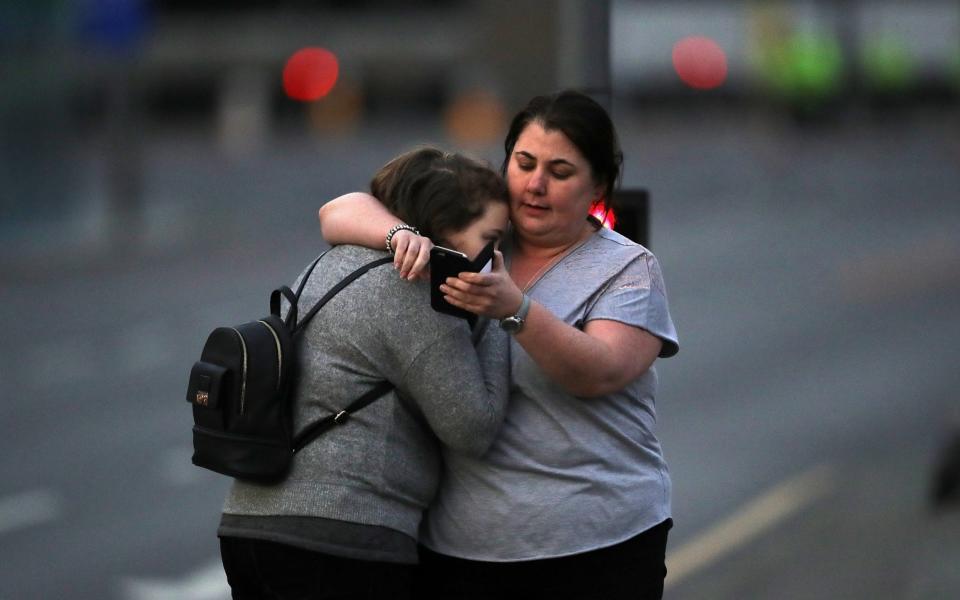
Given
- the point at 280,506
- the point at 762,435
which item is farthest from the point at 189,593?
the point at 762,435

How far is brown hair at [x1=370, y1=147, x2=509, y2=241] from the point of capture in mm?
2859

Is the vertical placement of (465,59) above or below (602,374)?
below

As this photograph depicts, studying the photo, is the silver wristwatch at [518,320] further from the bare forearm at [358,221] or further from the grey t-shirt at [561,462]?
the bare forearm at [358,221]

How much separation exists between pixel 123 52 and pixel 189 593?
63.3ft

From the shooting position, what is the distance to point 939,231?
24.9 meters

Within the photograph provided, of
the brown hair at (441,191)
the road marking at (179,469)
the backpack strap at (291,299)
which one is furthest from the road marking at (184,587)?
the brown hair at (441,191)

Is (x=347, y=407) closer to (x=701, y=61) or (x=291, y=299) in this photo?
(x=291, y=299)

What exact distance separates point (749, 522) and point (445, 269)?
5641 mm

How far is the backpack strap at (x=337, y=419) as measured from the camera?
2.79 meters

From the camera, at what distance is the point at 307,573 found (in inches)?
109

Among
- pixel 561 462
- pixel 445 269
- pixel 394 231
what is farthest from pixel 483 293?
pixel 561 462

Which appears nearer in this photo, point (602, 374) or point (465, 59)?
point (602, 374)

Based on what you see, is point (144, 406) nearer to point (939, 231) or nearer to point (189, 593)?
point (189, 593)

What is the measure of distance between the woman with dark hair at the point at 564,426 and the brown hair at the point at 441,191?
53 mm
